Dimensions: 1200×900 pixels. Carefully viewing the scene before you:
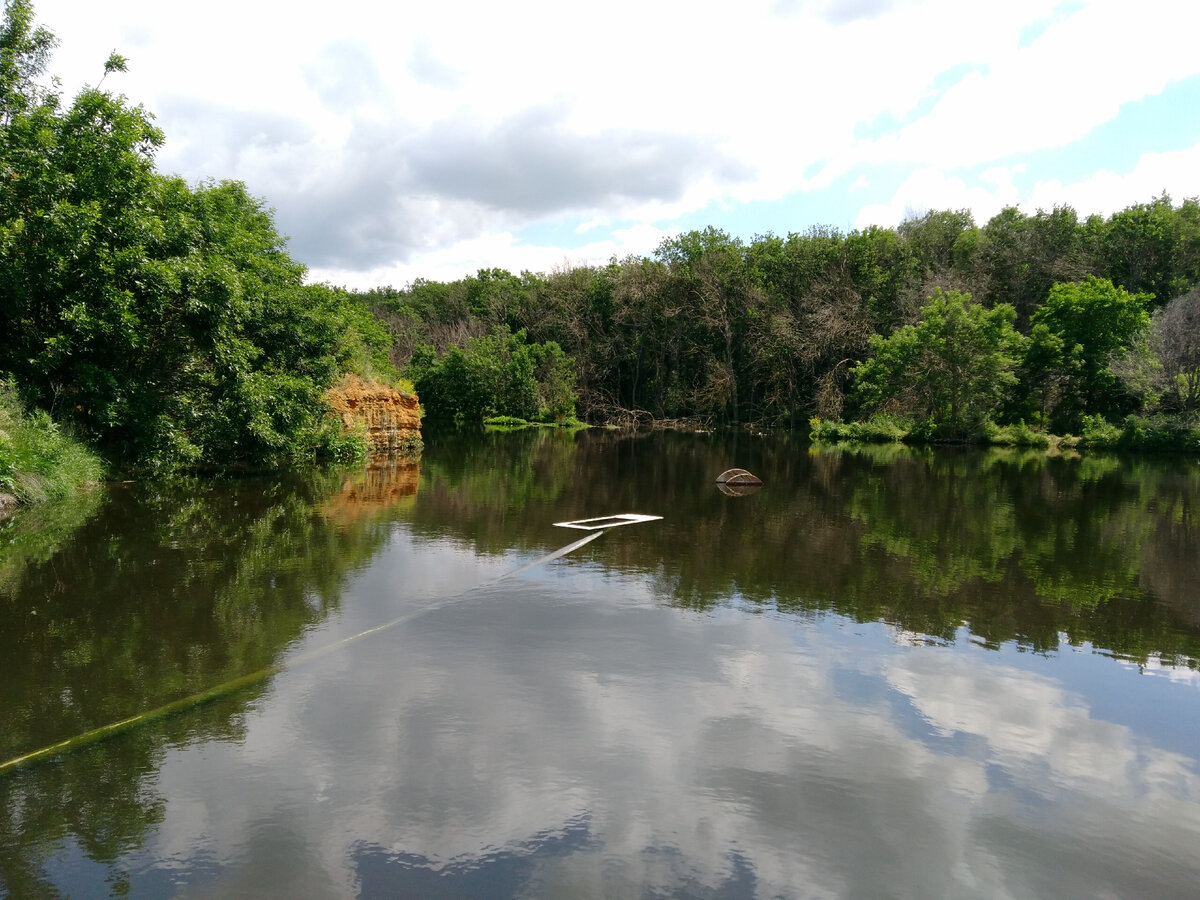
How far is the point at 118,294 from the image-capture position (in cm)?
1644

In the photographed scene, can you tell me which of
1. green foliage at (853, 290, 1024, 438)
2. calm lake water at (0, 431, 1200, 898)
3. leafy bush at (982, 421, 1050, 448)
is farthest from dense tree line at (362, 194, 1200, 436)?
calm lake water at (0, 431, 1200, 898)

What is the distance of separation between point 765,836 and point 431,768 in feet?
7.66

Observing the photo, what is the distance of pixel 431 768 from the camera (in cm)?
544

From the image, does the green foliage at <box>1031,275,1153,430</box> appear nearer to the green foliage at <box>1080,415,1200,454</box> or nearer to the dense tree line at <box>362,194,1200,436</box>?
the dense tree line at <box>362,194,1200,436</box>

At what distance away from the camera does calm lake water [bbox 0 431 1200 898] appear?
177 inches

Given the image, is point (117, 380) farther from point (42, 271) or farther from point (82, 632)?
point (82, 632)

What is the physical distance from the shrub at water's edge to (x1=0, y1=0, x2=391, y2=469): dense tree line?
0.95m

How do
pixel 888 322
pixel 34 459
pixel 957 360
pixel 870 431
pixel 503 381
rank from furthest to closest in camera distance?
pixel 503 381
pixel 888 322
pixel 870 431
pixel 957 360
pixel 34 459

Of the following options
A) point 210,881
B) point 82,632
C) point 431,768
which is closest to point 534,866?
point 431,768

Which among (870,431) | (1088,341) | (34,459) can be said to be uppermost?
(1088,341)

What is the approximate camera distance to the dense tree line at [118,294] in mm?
16500

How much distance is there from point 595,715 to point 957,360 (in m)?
41.9

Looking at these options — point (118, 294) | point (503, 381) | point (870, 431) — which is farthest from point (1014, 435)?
point (118, 294)

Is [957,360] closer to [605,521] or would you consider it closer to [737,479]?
[737,479]
